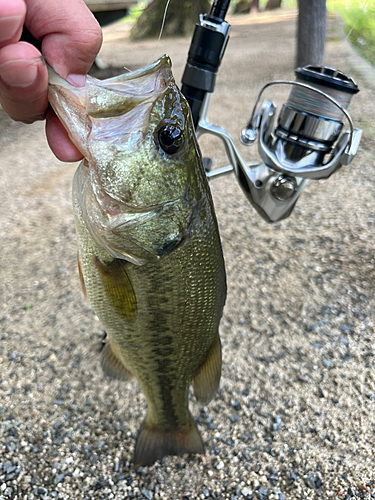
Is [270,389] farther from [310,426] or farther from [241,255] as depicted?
[241,255]

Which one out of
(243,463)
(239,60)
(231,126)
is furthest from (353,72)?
(243,463)

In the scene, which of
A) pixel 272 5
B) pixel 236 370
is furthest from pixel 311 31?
pixel 272 5

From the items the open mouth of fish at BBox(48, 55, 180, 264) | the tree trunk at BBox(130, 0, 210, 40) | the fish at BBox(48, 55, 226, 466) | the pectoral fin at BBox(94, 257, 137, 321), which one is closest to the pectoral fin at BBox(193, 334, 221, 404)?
the fish at BBox(48, 55, 226, 466)

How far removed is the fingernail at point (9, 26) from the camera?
0.81 m

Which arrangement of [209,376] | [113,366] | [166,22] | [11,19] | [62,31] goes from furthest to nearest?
[166,22] < [113,366] < [209,376] < [62,31] < [11,19]

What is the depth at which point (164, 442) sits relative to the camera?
5.28 ft

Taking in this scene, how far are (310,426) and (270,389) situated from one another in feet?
0.87

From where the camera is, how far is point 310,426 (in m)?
1.91

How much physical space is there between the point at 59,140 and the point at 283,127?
1.09 metres

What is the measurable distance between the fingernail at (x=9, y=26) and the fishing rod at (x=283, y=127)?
2.97ft

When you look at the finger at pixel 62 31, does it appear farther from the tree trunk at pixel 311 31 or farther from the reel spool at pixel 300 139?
the tree trunk at pixel 311 31

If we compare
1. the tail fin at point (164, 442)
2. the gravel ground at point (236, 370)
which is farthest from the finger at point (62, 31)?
the gravel ground at point (236, 370)

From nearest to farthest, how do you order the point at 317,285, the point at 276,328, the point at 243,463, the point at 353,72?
the point at 243,463, the point at 276,328, the point at 317,285, the point at 353,72

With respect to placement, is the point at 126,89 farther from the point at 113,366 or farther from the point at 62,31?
the point at 113,366
